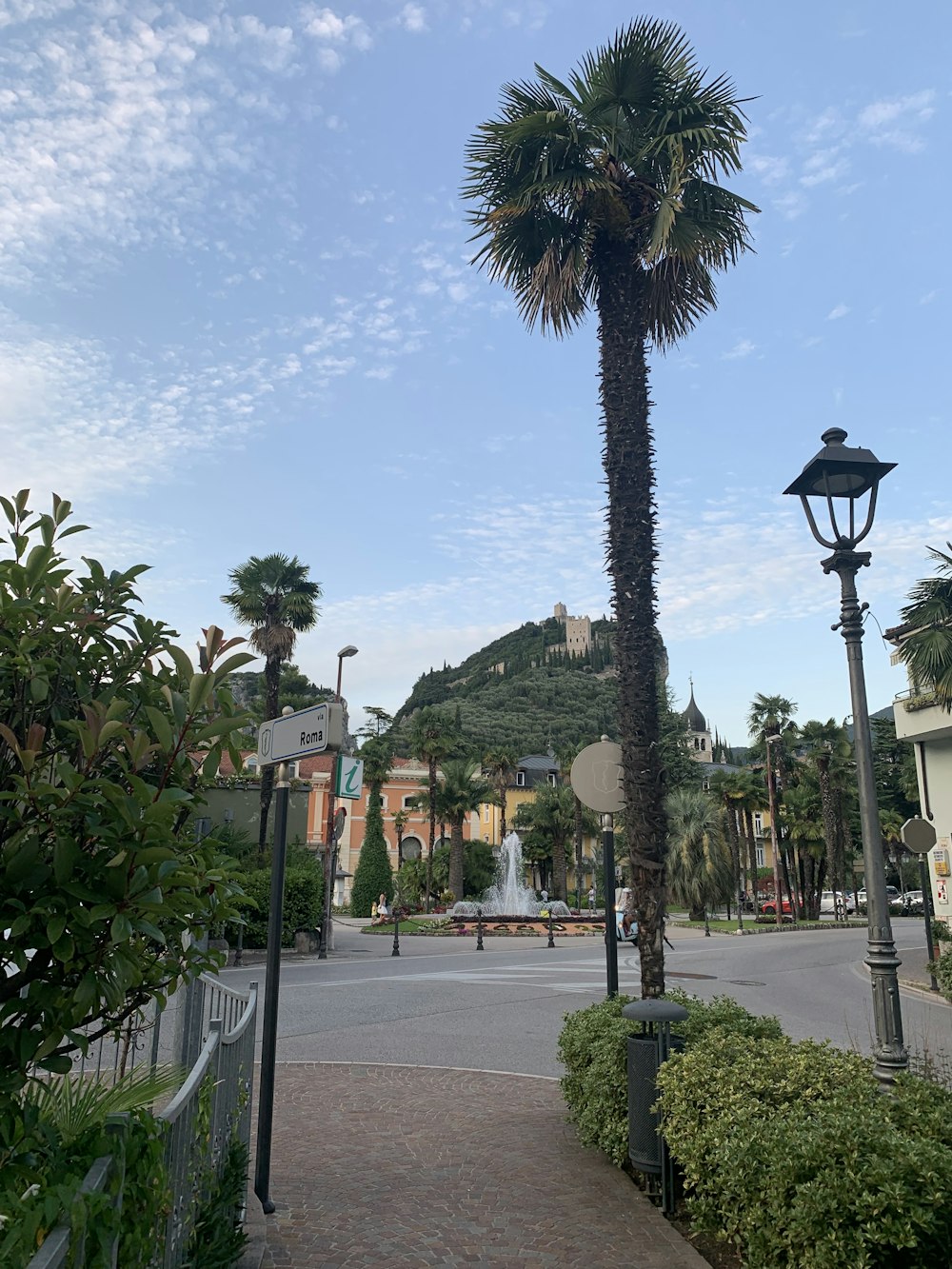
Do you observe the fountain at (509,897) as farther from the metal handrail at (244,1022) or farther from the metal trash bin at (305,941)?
the metal handrail at (244,1022)

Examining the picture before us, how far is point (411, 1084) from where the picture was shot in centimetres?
889

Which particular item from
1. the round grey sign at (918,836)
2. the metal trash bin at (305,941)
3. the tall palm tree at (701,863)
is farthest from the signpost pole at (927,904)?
the tall palm tree at (701,863)

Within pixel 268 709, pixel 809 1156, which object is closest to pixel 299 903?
pixel 268 709

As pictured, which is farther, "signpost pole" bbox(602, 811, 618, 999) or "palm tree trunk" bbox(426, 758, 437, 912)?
Result: "palm tree trunk" bbox(426, 758, 437, 912)

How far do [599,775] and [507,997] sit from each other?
32.7 ft

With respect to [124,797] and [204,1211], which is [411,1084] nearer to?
Answer: [204,1211]

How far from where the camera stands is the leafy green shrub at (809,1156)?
3.31 m

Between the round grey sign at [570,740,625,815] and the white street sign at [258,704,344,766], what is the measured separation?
3.38 m

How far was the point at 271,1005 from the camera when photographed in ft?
17.3

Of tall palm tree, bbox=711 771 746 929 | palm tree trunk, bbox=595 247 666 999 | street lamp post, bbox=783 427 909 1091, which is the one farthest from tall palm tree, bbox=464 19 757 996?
tall palm tree, bbox=711 771 746 929

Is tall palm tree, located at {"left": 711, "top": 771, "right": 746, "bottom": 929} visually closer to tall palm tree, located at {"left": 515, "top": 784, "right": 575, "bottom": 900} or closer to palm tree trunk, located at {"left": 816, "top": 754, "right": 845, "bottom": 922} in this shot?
palm tree trunk, located at {"left": 816, "top": 754, "right": 845, "bottom": 922}

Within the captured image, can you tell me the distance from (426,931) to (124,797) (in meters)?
40.3

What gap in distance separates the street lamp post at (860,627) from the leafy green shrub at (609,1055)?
1.10 meters

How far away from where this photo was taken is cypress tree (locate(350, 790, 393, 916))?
49.2m
